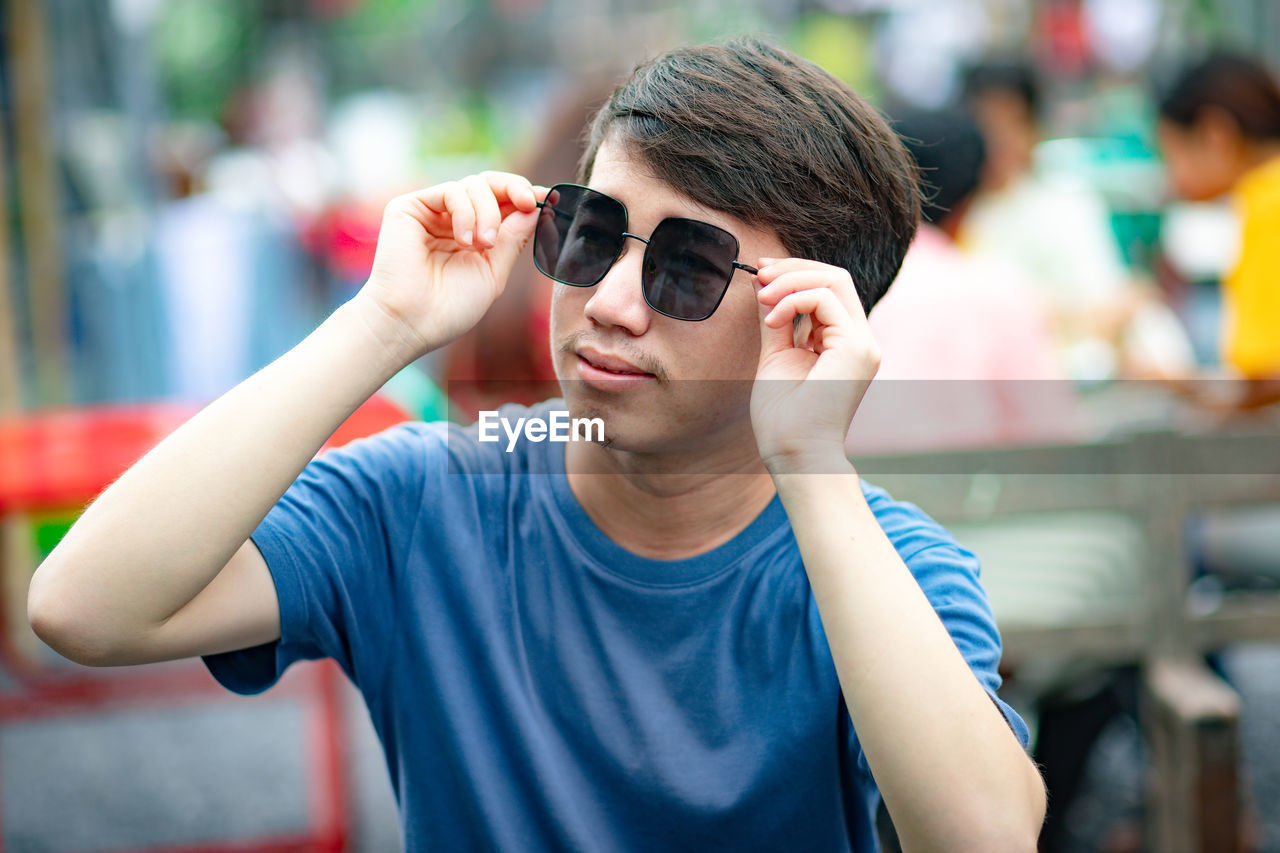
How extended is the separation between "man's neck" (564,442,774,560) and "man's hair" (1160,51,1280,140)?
3465mm

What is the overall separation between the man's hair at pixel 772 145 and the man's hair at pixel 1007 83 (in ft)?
13.2

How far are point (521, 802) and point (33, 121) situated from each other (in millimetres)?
5459

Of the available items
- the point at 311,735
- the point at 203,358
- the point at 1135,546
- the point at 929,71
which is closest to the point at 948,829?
the point at 1135,546

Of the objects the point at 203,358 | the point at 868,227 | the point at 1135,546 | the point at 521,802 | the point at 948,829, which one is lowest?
the point at 203,358

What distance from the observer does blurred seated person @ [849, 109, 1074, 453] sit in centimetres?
289

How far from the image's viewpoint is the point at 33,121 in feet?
18.5

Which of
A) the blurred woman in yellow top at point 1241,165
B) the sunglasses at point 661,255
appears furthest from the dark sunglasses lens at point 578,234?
the blurred woman in yellow top at point 1241,165

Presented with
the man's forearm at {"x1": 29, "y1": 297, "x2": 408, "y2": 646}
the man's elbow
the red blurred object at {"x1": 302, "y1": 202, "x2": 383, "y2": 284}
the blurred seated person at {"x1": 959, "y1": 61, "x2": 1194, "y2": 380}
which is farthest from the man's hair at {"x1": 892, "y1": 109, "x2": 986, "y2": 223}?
the red blurred object at {"x1": 302, "y1": 202, "x2": 383, "y2": 284}

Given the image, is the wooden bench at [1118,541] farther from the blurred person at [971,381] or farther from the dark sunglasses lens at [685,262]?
the dark sunglasses lens at [685,262]

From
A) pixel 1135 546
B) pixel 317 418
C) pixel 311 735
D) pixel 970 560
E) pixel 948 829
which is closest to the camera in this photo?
pixel 948 829

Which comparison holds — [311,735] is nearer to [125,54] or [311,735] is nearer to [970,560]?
[970,560]

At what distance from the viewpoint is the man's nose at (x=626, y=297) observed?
1415mm

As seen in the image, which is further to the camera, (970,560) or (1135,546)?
(1135,546)

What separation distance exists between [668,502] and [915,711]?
46 centimetres
